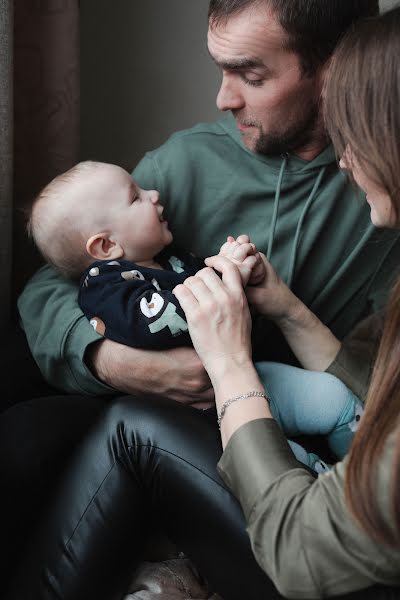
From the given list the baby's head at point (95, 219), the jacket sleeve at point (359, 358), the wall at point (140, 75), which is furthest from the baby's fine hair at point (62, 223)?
the wall at point (140, 75)

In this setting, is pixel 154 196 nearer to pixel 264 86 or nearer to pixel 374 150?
pixel 264 86

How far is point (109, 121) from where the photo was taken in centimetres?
242

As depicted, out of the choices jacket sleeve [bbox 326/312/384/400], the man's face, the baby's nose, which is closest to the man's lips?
the man's face

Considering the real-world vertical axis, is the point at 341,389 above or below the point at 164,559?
above

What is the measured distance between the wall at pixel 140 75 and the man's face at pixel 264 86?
2.42 ft

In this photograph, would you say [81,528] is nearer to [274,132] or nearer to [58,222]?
[58,222]

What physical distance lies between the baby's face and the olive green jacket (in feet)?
1.86

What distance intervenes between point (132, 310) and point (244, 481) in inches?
17.6

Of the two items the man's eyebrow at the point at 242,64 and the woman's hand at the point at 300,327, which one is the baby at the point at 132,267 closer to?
the woman's hand at the point at 300,327

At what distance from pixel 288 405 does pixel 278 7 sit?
2.56ft

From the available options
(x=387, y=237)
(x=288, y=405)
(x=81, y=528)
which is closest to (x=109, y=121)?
(x=387, y=237)

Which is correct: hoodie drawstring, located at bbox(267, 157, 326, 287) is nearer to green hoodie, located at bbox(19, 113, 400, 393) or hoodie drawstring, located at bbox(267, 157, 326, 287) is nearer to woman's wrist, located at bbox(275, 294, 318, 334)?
green hoodie, located at bbox(19, 113, 400, 393)

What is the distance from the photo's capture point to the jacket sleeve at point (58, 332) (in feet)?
5.10

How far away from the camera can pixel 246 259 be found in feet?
4.74
